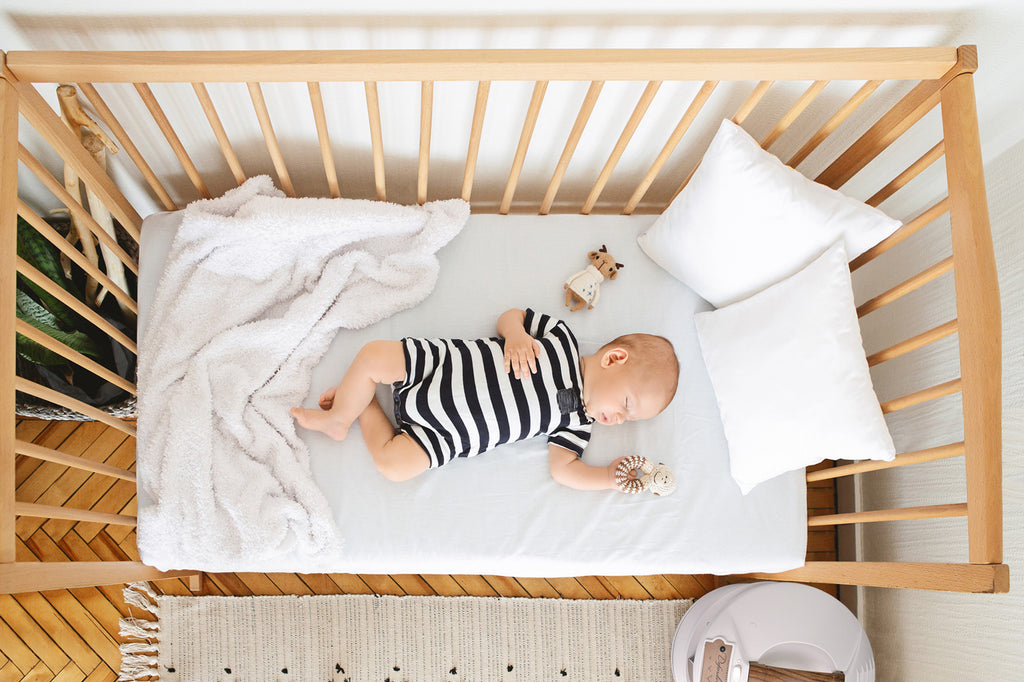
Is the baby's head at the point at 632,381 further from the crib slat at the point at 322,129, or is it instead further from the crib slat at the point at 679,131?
the crib slat at the point at 322,129

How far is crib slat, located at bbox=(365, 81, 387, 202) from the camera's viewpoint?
41.4 inches

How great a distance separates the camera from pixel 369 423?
1.26 meters

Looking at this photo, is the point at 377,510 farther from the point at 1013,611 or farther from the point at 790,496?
the point at 1013,611

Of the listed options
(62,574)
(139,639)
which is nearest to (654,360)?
(62,574)

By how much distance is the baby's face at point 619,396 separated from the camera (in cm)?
123

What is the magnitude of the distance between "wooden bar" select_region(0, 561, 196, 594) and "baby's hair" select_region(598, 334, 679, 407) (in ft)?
3.23

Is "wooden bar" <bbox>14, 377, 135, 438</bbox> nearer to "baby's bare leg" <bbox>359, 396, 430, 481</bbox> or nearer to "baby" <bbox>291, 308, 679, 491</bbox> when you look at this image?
"baby" <bbox>291, 308, 679, 491</bbox>

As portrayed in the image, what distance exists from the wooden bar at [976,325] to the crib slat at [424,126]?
85 centimetres

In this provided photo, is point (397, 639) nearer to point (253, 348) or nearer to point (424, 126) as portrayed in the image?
point (253, 348)

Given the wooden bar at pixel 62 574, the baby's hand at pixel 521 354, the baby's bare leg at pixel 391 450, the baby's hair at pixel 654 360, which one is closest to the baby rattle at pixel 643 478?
the baby's hair at pixel 654 360

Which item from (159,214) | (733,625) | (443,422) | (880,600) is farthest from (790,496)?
(159,214)

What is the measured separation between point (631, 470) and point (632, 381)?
0.59ft

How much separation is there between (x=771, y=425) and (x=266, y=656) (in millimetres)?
1303

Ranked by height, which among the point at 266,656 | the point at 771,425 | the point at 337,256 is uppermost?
the point at 337,256
